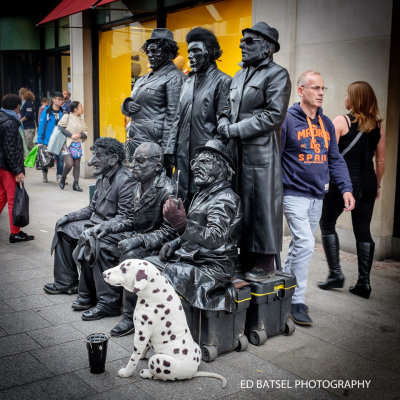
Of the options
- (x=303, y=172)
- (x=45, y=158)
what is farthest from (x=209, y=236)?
(x=45, y=158)

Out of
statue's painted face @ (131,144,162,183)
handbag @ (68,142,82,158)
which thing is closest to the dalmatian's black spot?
statue's painted face @ (131,144,162,183)

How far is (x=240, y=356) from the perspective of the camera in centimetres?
429

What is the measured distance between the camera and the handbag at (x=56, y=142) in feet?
39.8

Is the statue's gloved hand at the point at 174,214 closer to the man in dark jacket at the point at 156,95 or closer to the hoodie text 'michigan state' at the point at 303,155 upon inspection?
the hoodie text 'michigan state' at the point at 303,155

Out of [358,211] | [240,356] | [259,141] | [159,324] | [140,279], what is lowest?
[240,356]

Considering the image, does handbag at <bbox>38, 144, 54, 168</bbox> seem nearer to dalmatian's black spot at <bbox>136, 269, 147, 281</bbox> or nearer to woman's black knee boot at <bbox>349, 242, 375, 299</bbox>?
woman's black knee boot at <bbox>349, 242, 375, 299</bbox>

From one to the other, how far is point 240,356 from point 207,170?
4.72 feet

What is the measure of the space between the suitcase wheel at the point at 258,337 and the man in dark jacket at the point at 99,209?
1.61 meters

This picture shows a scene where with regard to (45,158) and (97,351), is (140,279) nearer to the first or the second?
(97,351)

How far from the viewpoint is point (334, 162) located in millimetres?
5324

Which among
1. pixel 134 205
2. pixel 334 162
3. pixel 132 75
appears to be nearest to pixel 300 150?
pixel 334 162

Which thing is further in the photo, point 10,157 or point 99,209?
point 10,157

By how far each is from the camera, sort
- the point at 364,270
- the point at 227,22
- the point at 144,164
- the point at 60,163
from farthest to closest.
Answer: the point at 60,163 → the point at 227,22 → the point at 364,270 → the point at 144,164

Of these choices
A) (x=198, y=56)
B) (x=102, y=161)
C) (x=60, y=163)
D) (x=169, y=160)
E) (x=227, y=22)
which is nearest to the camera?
(x=198, y=56)
